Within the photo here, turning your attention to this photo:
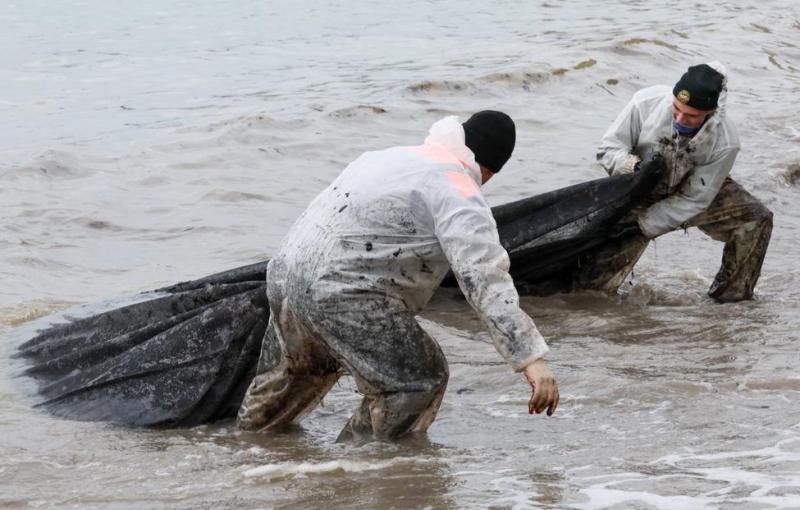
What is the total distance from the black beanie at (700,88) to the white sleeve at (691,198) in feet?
1.34

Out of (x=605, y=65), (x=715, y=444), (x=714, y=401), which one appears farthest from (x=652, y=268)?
(x=605, y=65)

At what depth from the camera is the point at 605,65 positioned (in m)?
17.5

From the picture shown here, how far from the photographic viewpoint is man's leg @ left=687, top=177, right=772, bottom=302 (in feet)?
25.2

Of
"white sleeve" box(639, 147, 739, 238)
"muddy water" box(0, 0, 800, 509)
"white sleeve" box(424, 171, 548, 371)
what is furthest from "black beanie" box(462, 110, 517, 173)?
"white sleeve" box(639, 147, 739, 238)

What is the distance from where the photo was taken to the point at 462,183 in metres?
4.49

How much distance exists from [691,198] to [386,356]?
329 centimetres

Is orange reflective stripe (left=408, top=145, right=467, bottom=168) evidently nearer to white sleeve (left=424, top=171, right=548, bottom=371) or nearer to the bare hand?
white sleeve (left=424, top=171, right=548, bottom=371)

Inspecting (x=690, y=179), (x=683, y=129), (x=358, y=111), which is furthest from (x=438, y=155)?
(x=358, y=111)

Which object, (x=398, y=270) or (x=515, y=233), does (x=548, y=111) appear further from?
(x=398, y=270)

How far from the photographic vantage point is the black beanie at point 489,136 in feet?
15.3

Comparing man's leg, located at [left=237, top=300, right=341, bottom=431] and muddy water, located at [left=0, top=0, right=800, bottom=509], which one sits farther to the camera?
man's leg, located at [left=237, top=300, right=341, bottom=431]

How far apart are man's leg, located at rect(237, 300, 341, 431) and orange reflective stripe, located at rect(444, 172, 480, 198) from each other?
0.82m

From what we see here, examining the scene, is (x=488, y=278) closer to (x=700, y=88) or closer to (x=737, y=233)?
(x=700, y=88)

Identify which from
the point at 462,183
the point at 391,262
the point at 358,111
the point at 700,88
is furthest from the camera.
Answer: the point at 358,111
